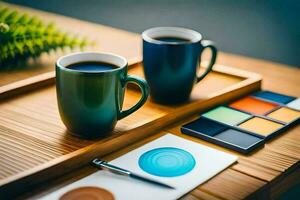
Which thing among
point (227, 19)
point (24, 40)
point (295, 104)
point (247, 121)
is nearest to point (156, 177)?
point (247, 121)

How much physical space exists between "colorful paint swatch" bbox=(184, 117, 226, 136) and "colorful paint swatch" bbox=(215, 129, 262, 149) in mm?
11

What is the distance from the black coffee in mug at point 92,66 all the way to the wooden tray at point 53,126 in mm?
97

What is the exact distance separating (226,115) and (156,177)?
0.25m

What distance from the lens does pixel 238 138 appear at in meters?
0.81

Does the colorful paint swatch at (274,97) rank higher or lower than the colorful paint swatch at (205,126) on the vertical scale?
higher

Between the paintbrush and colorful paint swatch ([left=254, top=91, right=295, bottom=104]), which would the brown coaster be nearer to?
the paintbrush

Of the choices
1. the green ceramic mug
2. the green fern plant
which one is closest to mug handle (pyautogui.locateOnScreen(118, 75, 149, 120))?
the green ceramic mug

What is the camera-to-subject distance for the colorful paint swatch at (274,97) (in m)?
0.97

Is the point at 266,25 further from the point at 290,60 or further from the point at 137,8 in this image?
the point at 137,8

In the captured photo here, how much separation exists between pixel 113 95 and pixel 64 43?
0.42 m

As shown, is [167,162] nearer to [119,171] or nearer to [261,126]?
[119,171]

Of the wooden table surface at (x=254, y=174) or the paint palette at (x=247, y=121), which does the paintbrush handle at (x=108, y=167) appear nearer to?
Result: the wooden table surface at (x=254, y=174)

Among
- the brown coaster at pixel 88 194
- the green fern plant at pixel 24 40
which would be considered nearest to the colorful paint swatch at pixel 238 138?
the brown coaster at pixel 88 194

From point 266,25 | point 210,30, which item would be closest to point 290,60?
point 266,25
